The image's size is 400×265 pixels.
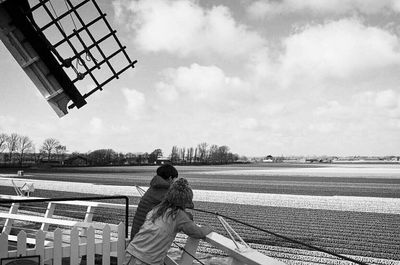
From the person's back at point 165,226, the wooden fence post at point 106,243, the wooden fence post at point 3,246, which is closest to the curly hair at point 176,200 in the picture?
the person's back at point 165,226

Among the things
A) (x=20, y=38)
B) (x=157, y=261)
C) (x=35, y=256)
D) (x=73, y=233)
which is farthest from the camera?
(x=20, y=38)

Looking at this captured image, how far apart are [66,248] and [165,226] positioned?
1833 mm

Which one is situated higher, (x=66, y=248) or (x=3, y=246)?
(x=3, y=246)

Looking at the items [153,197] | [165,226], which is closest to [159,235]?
[165,226]

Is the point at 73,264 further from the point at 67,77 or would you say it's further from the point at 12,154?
the point at 12,154

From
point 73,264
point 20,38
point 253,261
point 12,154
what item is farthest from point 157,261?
point 12,154

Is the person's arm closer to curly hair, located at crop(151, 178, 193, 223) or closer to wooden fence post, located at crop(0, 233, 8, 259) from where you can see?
curly hair, located at crop(151, 178, 193, 223)

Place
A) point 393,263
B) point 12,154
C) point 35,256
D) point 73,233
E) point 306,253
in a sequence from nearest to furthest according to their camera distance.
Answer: point 35,256 < point 73,233 < point 393,263 < point 306,253 < point 12,154

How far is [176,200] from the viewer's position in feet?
11.6

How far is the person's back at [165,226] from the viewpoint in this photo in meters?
3.53

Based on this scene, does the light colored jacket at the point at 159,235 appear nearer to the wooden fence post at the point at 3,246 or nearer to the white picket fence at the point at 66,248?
the white picket fence at the point at 66,248

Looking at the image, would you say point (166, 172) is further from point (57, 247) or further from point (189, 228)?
point (57, 247)

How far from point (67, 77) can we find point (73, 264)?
2.84 metres

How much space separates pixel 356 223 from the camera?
38.8ft
